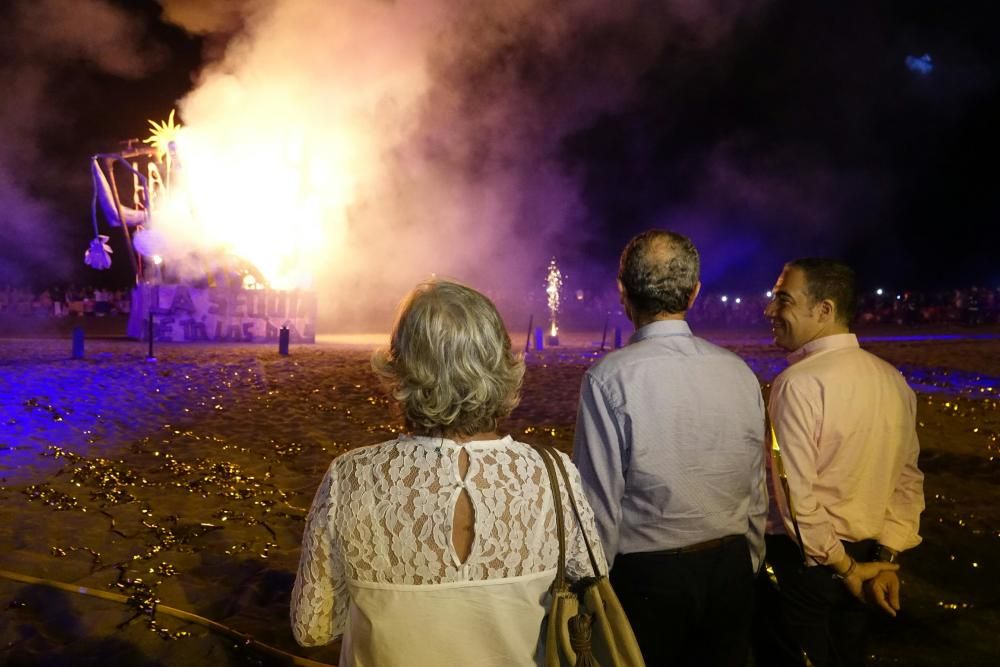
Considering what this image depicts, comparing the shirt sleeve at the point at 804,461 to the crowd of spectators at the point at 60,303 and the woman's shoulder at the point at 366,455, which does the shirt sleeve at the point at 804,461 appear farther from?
the crowd of spectators at the point at 60,303

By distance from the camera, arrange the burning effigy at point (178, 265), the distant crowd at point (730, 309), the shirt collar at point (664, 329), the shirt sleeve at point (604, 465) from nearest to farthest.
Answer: the shirt sleeve at point (604, 465), the shirt collar at point (664, 329), the burning effigy at point (178, 265), the distant crowd at point (730, 309)

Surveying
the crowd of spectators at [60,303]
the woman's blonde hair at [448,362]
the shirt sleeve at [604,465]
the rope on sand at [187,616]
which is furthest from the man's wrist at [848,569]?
the crowd of spectators at [60,303]

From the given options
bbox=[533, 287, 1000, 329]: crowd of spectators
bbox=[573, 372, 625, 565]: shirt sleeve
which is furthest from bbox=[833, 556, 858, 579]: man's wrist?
bbox=[533, 287, 1000, 329]: crowd of spectators

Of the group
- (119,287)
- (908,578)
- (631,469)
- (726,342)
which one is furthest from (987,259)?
(119,287)

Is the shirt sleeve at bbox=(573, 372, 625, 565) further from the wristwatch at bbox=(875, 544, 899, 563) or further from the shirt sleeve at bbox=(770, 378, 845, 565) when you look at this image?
the wristwatch at bbox=(875, 544, 899, 563)

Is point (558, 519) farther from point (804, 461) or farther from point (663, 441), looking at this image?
point (804, 461)

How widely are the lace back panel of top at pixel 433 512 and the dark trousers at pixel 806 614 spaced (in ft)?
3.95

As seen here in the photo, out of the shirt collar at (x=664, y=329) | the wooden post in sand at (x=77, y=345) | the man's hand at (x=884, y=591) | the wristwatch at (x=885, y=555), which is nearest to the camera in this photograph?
the shirt collar at (x=664, y=329)

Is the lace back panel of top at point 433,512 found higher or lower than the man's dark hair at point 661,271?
lower

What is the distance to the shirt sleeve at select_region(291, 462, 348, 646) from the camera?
1478 millimetres

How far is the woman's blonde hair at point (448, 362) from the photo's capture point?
146 centimetres

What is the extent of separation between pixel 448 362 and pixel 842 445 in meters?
1.49

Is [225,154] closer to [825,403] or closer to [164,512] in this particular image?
[164,512]

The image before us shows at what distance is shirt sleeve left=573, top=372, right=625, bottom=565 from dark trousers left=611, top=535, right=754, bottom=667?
5.1 inches
